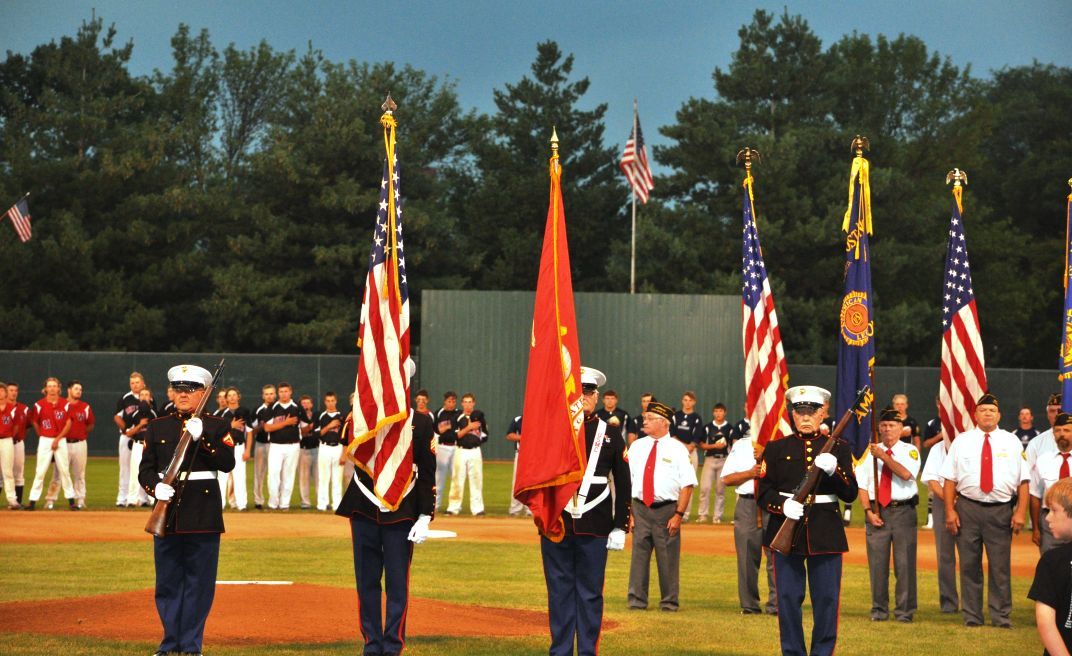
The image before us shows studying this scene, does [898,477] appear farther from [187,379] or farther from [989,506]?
[187,379]

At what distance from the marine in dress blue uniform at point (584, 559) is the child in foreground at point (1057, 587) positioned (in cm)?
417

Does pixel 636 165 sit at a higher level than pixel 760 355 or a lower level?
higher

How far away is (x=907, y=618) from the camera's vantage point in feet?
44.2

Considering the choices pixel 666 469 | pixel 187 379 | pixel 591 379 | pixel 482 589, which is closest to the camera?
pixel 591 379

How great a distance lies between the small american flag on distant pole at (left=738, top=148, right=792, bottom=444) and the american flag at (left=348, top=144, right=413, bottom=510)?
485 cm

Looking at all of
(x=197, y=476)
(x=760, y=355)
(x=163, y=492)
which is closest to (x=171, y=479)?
(x=163, y=492)

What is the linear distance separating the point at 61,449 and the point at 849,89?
41.5 meters

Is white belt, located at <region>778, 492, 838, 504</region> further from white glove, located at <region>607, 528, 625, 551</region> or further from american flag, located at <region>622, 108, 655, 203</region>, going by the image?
american flag, located at <region>622, 108, 655, 203</region>

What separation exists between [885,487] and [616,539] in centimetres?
474

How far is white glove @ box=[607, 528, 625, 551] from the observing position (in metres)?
9.97

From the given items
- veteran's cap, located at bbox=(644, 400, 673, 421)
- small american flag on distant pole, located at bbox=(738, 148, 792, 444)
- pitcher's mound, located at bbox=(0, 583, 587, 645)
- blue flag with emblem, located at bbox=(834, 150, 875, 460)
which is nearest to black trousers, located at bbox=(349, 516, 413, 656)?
pitcher's mound, located at bbox=(0, 583, 587, 645)

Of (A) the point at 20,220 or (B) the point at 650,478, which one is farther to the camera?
(A) the point at 20,220

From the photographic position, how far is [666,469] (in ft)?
46.0

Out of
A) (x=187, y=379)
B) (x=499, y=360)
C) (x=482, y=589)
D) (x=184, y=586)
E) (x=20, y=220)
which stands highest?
(x=20, y=220)
